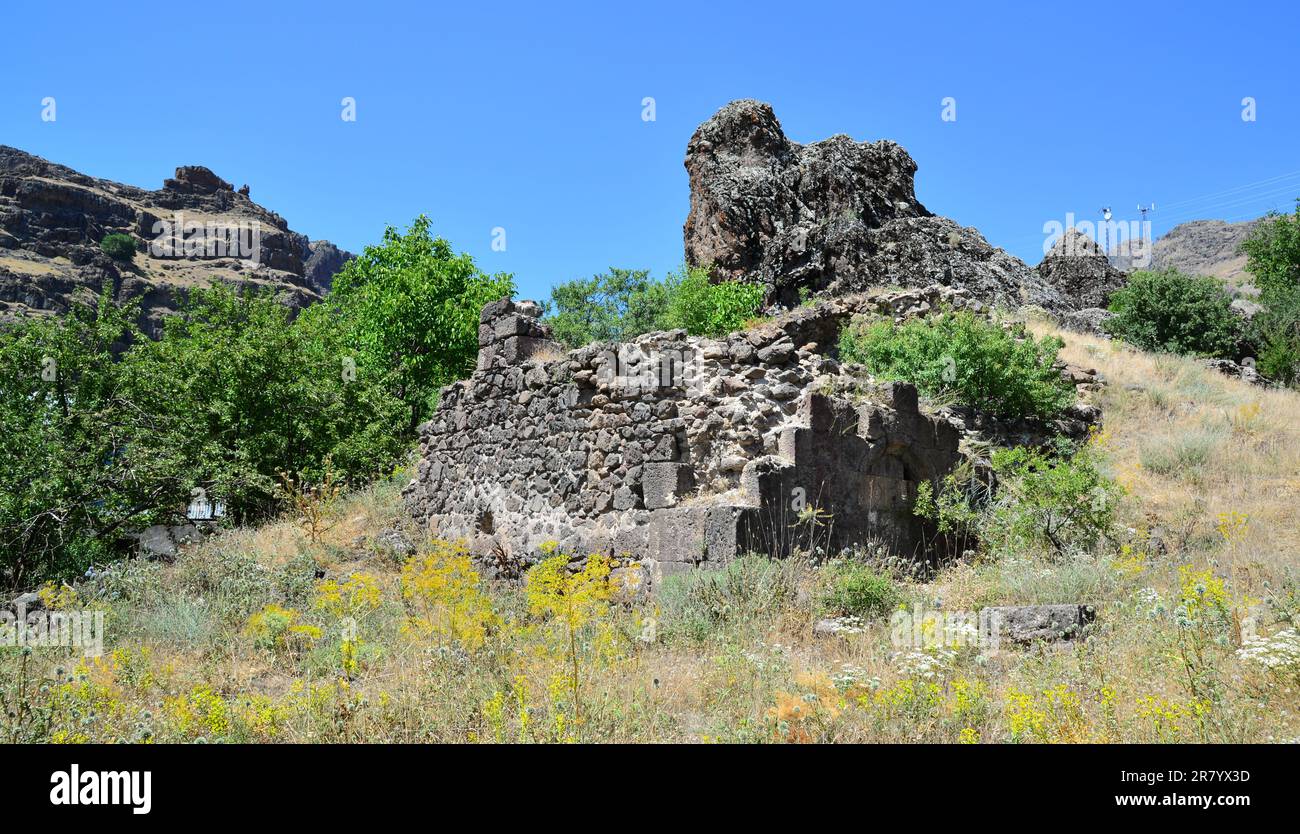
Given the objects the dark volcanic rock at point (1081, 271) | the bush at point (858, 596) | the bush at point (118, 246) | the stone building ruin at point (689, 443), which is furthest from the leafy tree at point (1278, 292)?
the bush at point (118, 246)

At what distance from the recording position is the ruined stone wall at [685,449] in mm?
8758

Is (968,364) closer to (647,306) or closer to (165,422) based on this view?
(165,422)

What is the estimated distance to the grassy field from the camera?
4.64m

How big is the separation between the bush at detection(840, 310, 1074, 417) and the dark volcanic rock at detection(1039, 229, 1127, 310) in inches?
575

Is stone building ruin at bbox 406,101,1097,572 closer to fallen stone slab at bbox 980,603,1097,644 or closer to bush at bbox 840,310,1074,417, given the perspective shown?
bush at bbox 840,310,1074,417

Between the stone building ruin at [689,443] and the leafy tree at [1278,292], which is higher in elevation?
the leafy tree at [1278,292]

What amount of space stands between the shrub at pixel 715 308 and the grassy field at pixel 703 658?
503 inches

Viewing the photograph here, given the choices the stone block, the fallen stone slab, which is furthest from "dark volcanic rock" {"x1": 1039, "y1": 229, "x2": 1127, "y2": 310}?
the fallen stone slab

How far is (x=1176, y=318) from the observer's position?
21.9 m

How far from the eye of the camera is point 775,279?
22.5 metres

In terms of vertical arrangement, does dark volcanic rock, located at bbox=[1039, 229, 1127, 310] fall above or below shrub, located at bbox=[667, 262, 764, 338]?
above

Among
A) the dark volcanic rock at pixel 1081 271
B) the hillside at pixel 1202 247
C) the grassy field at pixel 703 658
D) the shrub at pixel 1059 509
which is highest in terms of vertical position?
the hillside at pixel 1202 247

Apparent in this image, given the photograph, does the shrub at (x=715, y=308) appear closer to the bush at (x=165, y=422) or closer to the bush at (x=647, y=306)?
the bush at (x=647, y=306)

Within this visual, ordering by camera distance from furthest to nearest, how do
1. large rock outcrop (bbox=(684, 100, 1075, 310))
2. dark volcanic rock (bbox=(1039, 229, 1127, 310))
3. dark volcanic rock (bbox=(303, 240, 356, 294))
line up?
1. dark volcanic rock (bbox=(303, 240, 356, 294))
2. dark volcanic rock (bbox=(1039, 229, 1127, 310))
3. large rock outcrop (bbox=(684, 100, 1075, 310))
